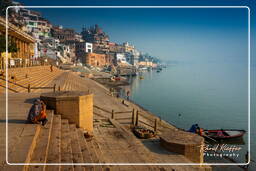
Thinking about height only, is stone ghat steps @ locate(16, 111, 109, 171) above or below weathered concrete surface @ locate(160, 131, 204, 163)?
above

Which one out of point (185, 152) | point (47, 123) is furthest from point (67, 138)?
point (185, 152)

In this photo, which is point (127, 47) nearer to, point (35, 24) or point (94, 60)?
point (94, 60)

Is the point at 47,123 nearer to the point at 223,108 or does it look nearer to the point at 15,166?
the point at 15,166

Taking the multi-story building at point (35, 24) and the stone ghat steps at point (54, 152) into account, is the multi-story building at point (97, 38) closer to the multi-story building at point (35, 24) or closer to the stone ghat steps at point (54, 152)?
the multi-story building at point (35, 24)

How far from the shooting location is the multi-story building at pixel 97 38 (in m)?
123

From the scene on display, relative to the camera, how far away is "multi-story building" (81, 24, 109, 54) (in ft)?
403

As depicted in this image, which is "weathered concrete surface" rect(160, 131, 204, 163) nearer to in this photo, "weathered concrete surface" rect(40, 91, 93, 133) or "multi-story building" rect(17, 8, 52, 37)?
"weathered concrete surface" rect(40, 91, 93, 133)

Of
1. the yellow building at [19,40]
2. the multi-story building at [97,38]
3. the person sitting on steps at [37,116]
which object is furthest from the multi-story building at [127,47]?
the person sitting on steps at [37,116]

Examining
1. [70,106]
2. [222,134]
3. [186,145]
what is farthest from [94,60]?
[186,145]

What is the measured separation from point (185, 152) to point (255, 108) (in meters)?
28.5

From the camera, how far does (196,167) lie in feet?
21.6

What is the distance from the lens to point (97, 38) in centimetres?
12475

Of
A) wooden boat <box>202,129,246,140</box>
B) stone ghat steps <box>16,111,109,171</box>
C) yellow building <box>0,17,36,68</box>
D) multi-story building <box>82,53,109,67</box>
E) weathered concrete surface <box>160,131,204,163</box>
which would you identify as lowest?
wooden boat <box>202,129,246,140</box>

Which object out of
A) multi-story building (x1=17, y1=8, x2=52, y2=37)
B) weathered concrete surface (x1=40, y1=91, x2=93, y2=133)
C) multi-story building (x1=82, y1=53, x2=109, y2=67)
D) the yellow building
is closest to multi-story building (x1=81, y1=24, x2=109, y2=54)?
multi-story building (x1=82, y1=53, x2=109, y2=67)
